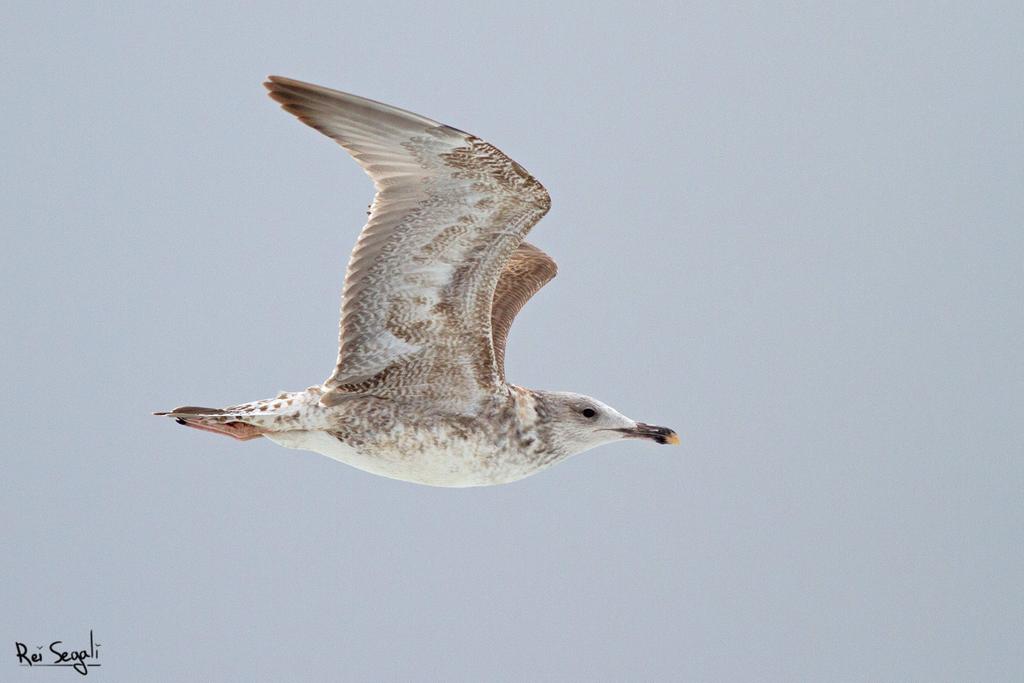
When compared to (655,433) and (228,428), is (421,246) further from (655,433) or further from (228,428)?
(655,433)

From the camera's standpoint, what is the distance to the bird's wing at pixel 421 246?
7.28 meters

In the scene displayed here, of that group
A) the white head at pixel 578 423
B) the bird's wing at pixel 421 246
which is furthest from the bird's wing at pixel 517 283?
the bird's wing at pixel 421 246

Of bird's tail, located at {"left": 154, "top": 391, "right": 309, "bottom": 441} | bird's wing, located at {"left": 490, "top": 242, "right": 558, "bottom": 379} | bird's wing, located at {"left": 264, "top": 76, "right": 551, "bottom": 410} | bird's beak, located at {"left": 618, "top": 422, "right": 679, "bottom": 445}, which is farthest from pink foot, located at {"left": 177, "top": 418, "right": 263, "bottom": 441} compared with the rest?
bird's beak, located at {"left": 618, "top": 422, "right": 679, "bottom": 445}

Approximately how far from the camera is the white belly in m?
8.43

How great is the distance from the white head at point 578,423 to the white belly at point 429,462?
0.22 meters

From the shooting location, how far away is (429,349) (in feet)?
27.3

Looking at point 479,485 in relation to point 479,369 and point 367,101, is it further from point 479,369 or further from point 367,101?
point 367,101

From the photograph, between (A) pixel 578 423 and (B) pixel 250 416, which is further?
(A) pixel 578 423

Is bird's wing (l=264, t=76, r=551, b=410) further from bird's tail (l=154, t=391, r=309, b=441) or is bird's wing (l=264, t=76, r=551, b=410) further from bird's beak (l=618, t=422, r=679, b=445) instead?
bird's beak (l=618, t=422, r=679, b=445)

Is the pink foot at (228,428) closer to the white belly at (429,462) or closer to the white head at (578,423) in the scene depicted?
the white belly at (429,462)

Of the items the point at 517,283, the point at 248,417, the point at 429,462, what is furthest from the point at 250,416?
the point at 517,283

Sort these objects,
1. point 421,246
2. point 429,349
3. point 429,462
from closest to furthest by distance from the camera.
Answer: point 421,246
point 429,349
point 429,462

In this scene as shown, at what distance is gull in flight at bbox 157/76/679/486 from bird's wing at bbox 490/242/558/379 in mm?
498

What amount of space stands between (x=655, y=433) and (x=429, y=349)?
157 cm
